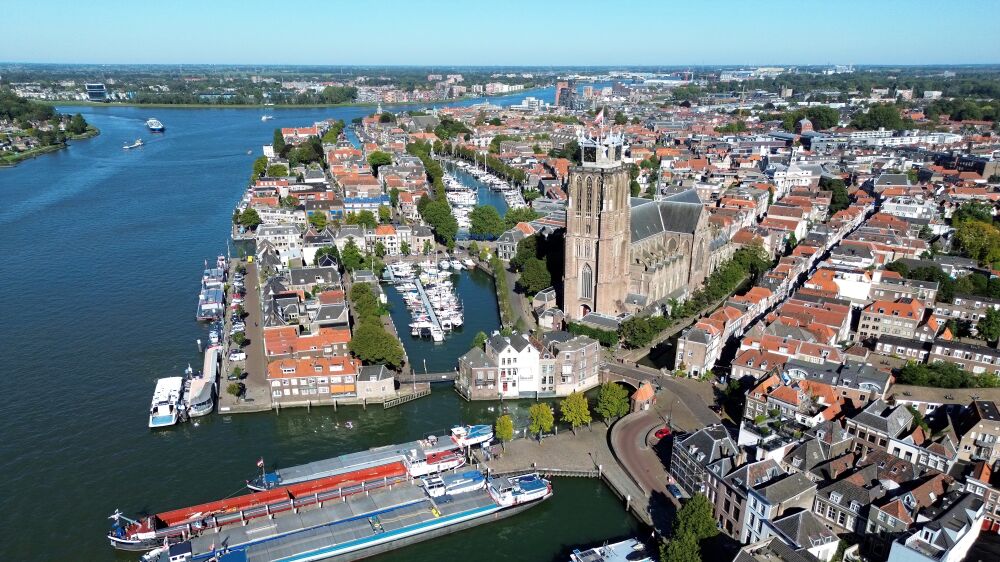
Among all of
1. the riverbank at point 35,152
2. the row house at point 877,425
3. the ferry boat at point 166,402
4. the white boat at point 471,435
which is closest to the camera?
the row house at point 877,425

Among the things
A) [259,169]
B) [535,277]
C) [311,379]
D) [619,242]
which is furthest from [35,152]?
[619,242]

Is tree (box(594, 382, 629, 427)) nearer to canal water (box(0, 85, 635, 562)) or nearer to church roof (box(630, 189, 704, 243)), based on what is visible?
canal water (box(0, 85, 635, 562))

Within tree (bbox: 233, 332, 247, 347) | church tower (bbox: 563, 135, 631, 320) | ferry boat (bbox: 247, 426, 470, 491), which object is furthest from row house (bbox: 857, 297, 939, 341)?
tree (bbox: 233, 332, 247, 347)

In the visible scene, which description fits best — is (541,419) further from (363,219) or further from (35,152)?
(35,152)

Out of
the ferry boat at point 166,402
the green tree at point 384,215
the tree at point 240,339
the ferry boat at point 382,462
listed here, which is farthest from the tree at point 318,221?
the ferry boat at point 382,462

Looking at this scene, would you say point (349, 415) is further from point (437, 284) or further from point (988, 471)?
point (988, 471)

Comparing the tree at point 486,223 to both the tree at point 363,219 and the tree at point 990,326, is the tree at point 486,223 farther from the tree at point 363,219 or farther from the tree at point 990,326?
the tree at point 990,326
